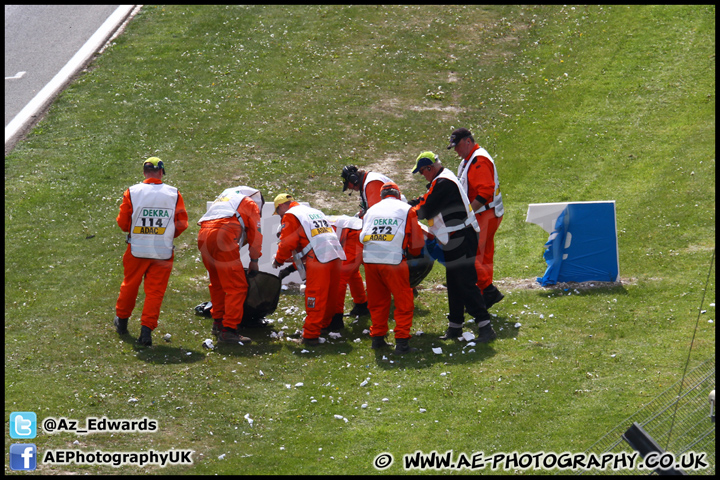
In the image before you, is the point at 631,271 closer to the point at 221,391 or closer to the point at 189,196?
the point at 221,391

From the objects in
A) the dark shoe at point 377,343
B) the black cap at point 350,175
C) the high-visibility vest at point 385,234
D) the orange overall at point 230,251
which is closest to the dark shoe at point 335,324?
the dark shoe at point 377,343

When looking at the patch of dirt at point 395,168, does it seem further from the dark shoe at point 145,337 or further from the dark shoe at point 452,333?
the dark shoe at point 145,337

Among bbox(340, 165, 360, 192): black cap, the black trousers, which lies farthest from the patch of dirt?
the black trousers

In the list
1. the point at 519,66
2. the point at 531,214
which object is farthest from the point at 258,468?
the point at 519,66

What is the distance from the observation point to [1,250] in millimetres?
12523

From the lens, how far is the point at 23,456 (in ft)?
23.0

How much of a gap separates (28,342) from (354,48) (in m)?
13.3

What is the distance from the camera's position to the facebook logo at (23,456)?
688cm

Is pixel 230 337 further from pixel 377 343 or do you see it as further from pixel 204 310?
pixel 377 343

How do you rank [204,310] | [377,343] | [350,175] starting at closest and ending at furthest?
[377,343] < [350,175] < [204,310]

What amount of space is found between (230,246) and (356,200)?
5.35m

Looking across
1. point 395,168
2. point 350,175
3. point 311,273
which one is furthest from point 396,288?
point 395,168

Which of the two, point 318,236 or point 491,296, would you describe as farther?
point 491,296

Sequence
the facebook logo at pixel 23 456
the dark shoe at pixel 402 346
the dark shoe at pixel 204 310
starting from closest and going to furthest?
the facebook logo at pixel 23 456
the dark shoe at pixel 402 346
the dark shoe at pixel 204 310
